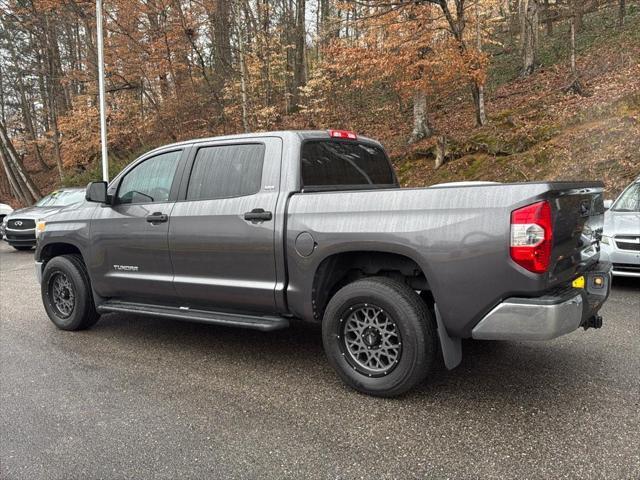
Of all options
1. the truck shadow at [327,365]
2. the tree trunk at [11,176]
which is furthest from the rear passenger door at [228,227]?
the tree trunk at [11,176]

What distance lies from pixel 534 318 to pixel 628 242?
4.45m

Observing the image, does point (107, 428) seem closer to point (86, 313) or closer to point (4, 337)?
point (86, 313)

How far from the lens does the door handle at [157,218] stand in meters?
4.47

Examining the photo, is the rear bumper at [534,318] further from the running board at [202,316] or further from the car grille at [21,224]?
the car grille at [21,224]

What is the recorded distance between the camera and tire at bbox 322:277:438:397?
10.7 feet

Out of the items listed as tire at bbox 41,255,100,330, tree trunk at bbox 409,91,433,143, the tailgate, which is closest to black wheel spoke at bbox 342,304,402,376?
the tailgate

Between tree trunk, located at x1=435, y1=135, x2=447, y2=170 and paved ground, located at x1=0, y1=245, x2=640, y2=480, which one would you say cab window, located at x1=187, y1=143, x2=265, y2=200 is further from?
tree trunk, located at x1=435, y1=135, x2=447, y2=170

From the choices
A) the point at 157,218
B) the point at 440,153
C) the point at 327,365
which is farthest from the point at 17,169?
the point at 327,365

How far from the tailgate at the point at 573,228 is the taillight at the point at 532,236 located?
0.07 meters

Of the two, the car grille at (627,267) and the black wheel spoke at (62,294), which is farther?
the car grille at (627,267)

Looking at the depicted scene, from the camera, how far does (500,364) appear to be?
4055mm

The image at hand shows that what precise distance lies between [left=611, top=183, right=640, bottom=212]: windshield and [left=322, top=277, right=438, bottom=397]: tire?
5210 mm

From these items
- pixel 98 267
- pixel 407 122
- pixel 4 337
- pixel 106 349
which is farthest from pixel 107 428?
pixel 407 122

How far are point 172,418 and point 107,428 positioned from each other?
0.40 metres
